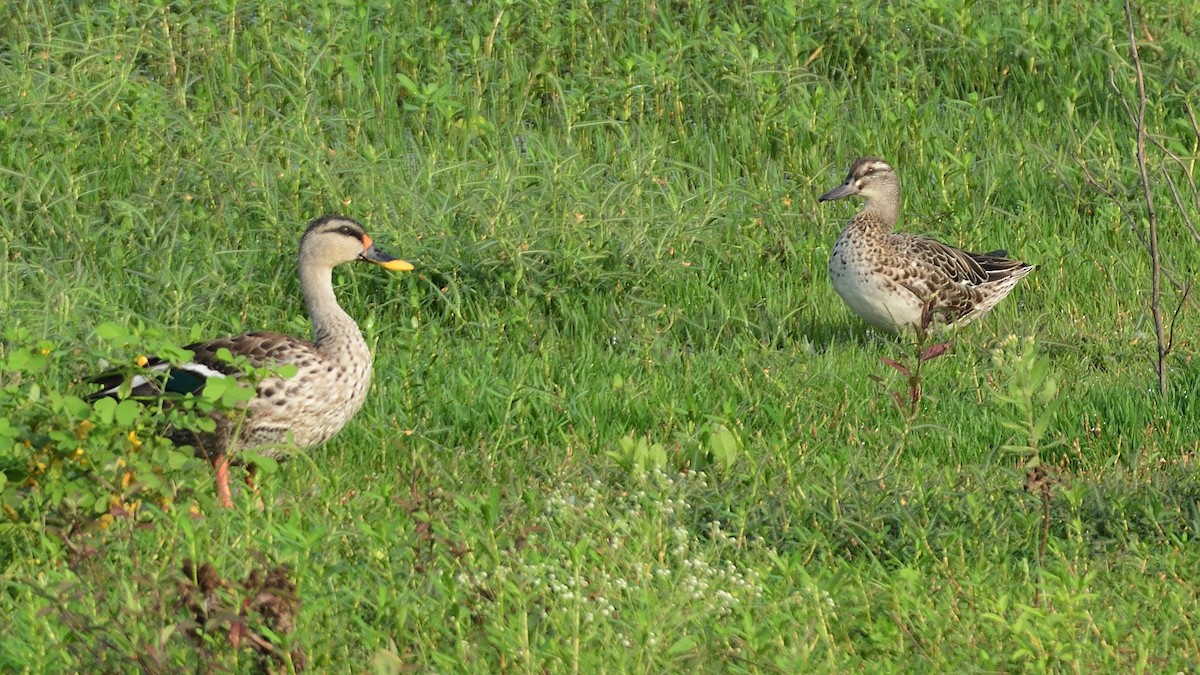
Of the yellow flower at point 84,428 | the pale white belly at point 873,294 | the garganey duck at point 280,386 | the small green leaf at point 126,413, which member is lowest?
the pale white belly at point 873,294

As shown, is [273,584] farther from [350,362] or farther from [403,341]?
[403,341]

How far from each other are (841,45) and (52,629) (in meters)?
6.94

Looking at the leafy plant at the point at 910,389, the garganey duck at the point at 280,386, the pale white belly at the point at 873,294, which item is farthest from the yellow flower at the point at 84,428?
the pale white belly at the point at 873,294

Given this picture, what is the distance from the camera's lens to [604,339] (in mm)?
7848

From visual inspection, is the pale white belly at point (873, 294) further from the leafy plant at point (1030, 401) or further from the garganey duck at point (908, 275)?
the leafy plant at point (1030, 401)

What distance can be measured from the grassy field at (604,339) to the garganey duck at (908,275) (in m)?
0.21

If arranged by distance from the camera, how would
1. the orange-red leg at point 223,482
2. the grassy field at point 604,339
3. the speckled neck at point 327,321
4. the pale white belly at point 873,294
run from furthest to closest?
the pale white belly at point 873,294 < the speckled neck at point 327,321 < the orange-red leg at point 223,482 < the grassy field at point 604,339

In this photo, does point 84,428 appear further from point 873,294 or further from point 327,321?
point 873,294

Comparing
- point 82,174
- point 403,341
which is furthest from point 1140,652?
point 82,174

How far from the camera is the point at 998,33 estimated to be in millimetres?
10094

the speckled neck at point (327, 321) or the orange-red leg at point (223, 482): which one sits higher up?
the speckled neck at point (327, 321)

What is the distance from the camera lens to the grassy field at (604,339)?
447 cm

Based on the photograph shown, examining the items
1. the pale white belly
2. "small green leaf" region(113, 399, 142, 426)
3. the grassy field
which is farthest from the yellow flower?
the pale white belly

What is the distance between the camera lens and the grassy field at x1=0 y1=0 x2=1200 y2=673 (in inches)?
176
